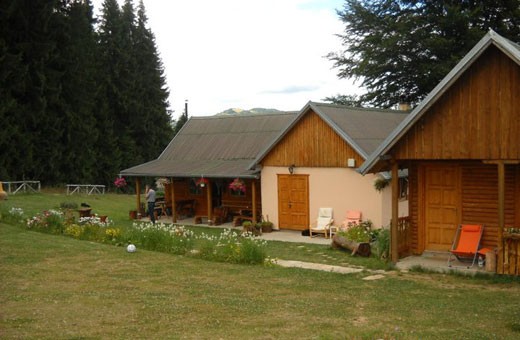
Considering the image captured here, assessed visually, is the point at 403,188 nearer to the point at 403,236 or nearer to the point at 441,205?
the point at 441,205

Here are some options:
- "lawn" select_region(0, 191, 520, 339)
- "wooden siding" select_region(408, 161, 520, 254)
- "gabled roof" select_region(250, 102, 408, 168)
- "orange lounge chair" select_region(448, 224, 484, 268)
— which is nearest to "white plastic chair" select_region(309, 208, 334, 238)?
"gabled roof" select_region(250, 102, 408, 168)

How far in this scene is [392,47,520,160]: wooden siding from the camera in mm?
12555

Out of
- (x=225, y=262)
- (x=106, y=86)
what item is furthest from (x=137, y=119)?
(x=225, y=262)

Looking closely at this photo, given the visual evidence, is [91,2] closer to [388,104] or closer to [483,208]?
[388,104]

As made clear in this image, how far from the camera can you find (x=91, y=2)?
4662 cm

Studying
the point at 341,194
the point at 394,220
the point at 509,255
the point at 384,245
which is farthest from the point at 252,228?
the point at 509,255

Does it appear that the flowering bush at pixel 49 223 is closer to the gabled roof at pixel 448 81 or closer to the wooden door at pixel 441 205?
the gabled roof at pixel 448 81

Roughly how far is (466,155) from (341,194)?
816 centimetres

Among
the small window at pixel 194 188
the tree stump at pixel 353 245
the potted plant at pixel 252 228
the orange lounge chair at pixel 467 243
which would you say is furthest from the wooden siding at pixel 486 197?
the small window at pixel 194 188

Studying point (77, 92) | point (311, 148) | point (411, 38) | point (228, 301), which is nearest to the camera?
point (228, 301)

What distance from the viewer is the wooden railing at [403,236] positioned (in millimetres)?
14984

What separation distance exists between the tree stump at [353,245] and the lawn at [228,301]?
2.96m

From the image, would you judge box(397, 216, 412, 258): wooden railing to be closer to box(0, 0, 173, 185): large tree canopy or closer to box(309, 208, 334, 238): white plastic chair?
box(309, 208, 334, 238): white plastic chair

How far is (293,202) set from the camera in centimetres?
2250
